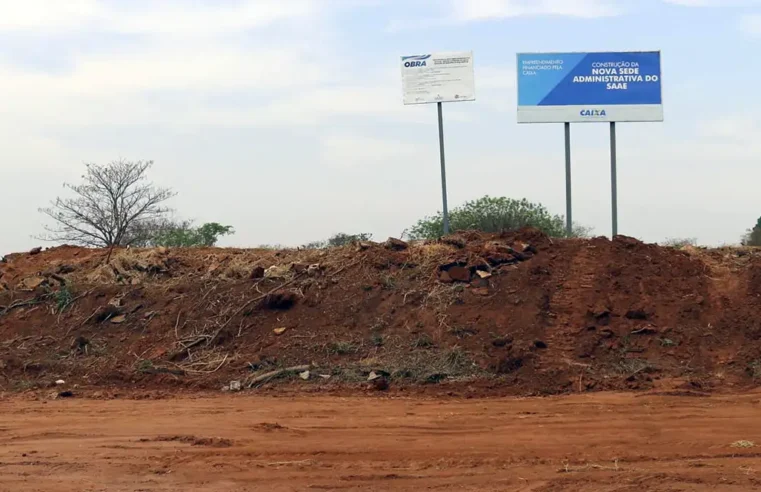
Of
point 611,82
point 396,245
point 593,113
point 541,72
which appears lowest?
point 396,245

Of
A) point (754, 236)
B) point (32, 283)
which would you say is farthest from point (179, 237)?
point (754, 236)

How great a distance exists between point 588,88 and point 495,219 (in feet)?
23.7

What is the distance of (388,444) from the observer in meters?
9.05

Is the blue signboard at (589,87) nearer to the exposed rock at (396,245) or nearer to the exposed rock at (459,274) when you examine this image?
the exposed rock at (396,245)

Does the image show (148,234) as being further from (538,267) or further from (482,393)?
(482,393)

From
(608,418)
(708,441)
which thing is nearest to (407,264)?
(608,418)

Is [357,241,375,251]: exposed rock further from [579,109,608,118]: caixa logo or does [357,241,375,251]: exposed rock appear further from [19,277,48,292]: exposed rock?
[579,109,608,118]: caixa logo

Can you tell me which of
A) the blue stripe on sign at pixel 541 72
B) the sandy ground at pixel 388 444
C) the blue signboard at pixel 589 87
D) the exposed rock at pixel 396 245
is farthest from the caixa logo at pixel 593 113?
the sandy ground at pixel 388 444

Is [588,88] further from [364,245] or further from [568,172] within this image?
[364,245]

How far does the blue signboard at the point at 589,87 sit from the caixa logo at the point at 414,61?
260cm

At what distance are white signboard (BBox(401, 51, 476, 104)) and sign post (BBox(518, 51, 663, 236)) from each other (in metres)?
1.61

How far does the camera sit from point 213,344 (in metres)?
14.7

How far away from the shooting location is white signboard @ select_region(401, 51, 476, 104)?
21.6m

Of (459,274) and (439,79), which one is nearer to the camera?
(459,274)
